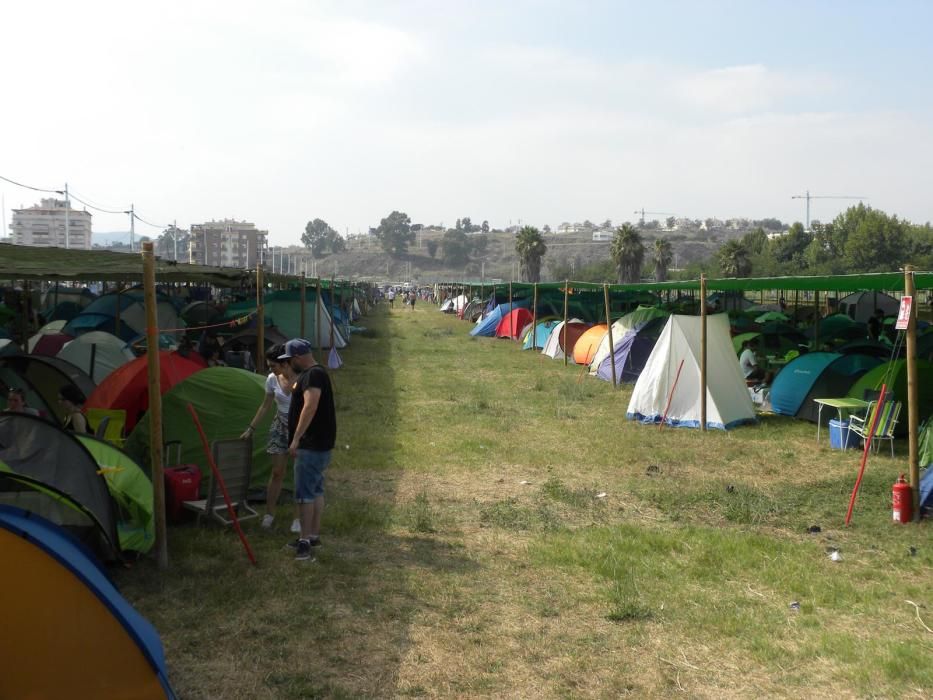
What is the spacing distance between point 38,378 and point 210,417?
3433 mm

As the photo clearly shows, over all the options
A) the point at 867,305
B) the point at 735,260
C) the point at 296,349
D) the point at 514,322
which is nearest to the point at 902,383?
the point at 296,349

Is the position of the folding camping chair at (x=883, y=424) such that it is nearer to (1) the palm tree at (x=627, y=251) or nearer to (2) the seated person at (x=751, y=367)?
(2) the seated person at (x=751, y=367)

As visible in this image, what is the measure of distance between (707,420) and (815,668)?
813 centimetres

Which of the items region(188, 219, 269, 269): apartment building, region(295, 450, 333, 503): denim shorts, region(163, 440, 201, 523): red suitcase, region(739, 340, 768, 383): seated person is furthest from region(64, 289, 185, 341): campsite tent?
region(188, 219, 269, 269): apartment building

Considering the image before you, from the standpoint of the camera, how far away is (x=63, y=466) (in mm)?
6391

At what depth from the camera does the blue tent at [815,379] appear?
43.3ft

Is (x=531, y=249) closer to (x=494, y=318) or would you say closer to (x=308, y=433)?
(x=494, y=318)

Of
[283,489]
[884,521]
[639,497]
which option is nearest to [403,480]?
[283,489]

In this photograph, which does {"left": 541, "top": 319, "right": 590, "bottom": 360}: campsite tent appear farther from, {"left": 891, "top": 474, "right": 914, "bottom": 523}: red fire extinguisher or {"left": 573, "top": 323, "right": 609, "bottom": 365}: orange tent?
{"left": 891, "top": 474, "right": 914, "bottom": 523}: red fire extinguisher

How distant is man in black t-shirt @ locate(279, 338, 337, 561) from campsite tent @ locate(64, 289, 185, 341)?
15524 mm

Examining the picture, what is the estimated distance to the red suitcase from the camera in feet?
24.8

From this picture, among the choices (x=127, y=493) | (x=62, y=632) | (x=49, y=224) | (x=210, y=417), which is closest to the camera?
(x=62, y=632)

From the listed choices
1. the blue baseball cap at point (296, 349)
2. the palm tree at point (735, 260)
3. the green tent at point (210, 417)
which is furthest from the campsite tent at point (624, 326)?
the palm tree at point (735, 260)

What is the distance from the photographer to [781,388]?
14.0 metres
